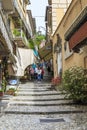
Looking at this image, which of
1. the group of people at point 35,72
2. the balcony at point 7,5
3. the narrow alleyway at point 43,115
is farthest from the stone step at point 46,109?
the group of people at point 35,72

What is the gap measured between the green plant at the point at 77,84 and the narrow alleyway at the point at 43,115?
0.42 metres

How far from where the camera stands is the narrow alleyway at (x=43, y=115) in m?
10.7

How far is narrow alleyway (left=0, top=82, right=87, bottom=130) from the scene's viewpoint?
10.7 m

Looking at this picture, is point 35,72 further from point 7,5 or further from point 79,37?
point 79,37

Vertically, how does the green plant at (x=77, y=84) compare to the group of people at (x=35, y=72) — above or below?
below

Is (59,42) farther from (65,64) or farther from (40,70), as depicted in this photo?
(40,70)

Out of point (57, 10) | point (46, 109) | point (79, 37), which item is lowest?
point (46, 109)

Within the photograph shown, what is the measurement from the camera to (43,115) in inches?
519

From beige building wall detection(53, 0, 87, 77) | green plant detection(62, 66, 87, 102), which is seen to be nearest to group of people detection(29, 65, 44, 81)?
beige building wall detection(53, 0, 87, 77)

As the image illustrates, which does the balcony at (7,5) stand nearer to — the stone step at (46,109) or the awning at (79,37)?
the stone step at (46,109)

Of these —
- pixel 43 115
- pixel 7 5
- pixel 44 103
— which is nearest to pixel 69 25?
pixel 44 103

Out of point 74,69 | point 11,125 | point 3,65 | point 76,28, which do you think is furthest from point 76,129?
point 3,65

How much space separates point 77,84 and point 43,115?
244 cm

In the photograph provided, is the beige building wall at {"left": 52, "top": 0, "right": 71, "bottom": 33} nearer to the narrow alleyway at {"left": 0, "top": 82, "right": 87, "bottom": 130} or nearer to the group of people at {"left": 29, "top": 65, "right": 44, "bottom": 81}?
the group of people at {"left": 29, "top": 65, "right": 44, "bottom": 81}
